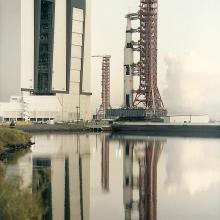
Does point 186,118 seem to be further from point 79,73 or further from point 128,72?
point 79,73

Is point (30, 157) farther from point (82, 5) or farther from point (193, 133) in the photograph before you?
point (82, 5)

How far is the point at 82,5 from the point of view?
408ft

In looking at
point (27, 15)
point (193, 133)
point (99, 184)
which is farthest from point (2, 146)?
point (27, 15)

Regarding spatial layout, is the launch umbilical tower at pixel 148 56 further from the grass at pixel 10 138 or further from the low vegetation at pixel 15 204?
the low vegetation at pixel 15 204

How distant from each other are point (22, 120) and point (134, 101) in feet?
88.2

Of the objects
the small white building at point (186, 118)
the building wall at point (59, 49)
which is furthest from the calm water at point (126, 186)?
the building wall at point (59, 49)

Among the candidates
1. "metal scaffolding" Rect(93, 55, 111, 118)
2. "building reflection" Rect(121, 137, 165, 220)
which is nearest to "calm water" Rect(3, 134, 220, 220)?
"building reflection" Rect(121, 137, 165, 220)

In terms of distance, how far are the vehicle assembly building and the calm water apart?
71110mm

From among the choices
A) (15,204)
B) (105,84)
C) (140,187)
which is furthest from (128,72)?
(15,204)

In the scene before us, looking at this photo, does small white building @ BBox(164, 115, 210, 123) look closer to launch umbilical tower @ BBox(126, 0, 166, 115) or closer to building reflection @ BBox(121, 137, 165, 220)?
launch umbilical tower @ BBox(126, 0, 166, 115)

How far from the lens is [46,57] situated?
118812 mm

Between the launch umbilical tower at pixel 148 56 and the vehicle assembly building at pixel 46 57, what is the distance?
12.8 metres

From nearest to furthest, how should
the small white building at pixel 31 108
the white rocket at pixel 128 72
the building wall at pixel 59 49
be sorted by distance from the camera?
the small white building at pixel 31 108
the building wall at pixel 59 49
the white rocket at pixel 128 72

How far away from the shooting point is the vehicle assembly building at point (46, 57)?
11319cm
